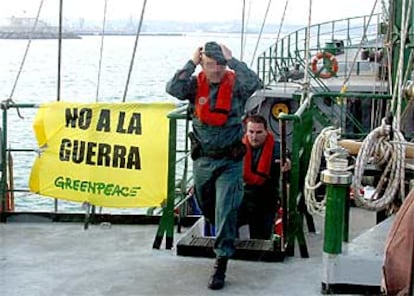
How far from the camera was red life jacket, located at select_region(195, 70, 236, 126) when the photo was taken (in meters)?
6.52

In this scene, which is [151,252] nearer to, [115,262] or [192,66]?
[115,262]

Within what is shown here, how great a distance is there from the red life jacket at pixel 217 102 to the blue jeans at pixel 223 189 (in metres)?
0.28

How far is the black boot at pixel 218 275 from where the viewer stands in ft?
20.8

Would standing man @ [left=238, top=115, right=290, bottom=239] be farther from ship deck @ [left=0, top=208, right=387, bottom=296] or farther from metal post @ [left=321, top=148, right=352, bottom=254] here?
metal post @ [left=321, top=148, right=352, bottom=254]

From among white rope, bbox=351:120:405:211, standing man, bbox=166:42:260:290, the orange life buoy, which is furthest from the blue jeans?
the orange life buoy

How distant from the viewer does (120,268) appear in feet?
22.4

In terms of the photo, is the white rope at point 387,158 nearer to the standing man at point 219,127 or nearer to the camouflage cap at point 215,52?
the standing man at point 219,127

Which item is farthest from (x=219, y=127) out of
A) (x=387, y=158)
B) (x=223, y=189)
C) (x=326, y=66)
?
(x=326, y=66)

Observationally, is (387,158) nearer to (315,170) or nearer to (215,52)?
(315,170)

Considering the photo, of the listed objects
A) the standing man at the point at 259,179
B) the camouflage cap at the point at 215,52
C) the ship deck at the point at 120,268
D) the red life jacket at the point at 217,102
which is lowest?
the ship deck at the point at 120,268

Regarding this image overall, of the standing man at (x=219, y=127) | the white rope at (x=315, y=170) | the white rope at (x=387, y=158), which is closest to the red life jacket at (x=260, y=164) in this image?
the white rope at (x=315, y=170)

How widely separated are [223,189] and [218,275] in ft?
1.97

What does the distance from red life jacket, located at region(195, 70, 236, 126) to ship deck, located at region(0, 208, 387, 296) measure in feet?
3.70

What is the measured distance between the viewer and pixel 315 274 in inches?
265
